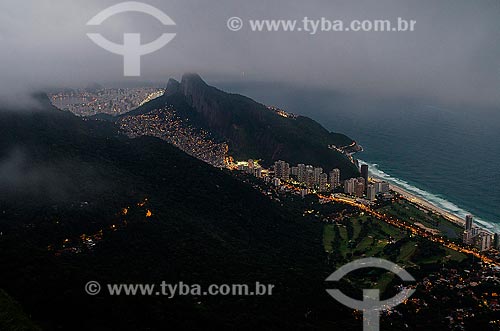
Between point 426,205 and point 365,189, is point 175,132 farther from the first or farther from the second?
point 426,205

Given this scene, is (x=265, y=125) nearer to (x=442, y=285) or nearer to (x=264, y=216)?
(x=264, y=216)

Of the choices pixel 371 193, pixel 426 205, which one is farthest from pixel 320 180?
pixel 426 205

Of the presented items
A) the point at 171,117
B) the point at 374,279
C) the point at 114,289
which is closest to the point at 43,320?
the point at 114,289

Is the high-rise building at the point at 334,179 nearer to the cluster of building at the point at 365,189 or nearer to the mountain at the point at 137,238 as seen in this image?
the cluster of building at the point at 365,189

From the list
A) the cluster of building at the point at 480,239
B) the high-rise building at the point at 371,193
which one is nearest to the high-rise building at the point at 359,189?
the high-rise building at the point at 371,193

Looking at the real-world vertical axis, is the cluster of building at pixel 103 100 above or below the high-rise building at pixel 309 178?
above

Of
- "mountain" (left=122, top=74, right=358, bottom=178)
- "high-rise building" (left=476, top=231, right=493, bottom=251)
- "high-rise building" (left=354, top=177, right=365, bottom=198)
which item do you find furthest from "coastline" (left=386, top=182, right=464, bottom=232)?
"mountain" (left=122, top=74, right=358, bottom=178)

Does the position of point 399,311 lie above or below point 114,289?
below
